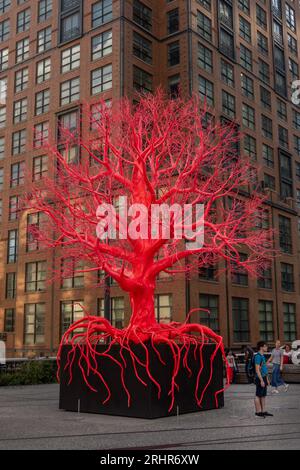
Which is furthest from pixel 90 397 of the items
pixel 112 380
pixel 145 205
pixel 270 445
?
pixel 270 445

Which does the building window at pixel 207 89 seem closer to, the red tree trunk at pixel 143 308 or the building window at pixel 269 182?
the building window at pixel 269 182

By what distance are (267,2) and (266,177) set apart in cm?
1863

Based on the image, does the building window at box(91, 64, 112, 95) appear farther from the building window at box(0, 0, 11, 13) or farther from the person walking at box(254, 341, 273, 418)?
the person walking at box(254, 341, 273, 418)

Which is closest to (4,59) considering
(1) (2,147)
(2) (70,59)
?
(1) (2,147)

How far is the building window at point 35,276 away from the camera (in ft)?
140

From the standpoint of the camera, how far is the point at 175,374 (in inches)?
511

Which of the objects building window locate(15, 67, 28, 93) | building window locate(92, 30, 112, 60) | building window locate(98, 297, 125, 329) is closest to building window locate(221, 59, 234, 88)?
building window locate(92, 30, 112, 60)

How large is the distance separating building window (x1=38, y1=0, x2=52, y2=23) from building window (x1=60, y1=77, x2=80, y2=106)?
767 centimetres

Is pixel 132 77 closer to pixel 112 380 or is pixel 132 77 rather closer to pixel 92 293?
pixel 92 293

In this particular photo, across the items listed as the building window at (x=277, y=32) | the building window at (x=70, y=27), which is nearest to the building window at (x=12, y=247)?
the building window at (x=70, y=27)

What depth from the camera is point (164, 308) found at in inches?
1417

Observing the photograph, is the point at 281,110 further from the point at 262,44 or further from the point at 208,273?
the point at 208,273

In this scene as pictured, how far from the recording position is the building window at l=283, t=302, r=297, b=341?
46781mm

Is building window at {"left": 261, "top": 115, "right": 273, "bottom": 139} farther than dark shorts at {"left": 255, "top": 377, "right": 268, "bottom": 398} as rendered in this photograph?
Yes
